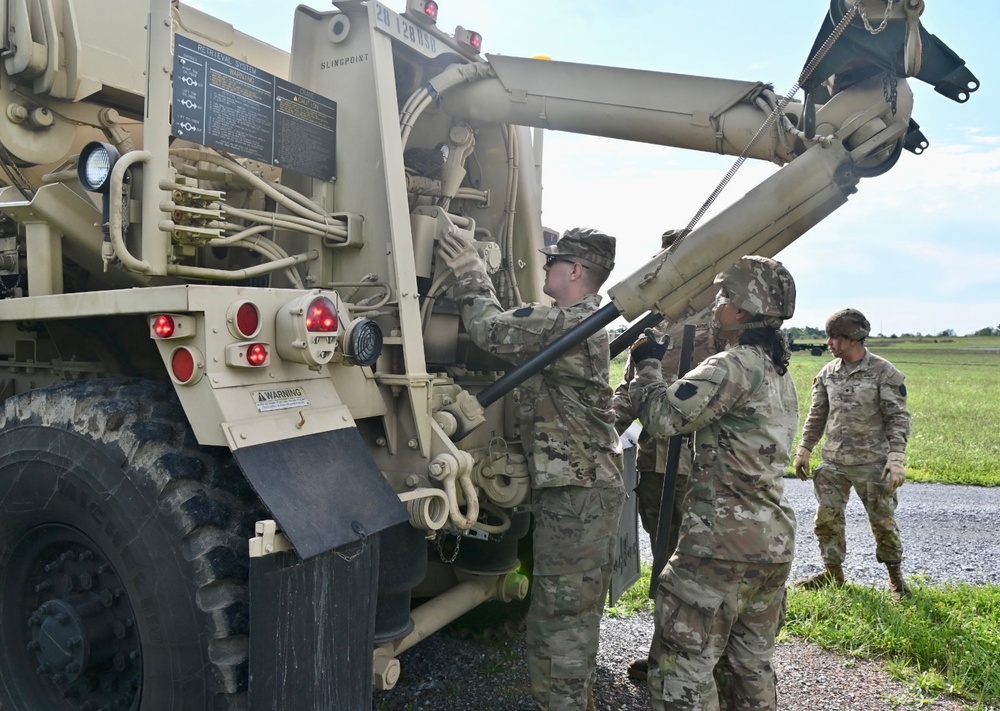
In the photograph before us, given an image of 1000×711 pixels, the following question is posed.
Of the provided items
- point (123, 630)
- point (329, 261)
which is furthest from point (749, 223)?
point (123, 630)

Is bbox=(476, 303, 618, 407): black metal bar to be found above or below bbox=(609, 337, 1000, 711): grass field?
above

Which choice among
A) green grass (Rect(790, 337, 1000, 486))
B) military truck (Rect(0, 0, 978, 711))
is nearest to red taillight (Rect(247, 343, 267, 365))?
military truck (Rect(0, 0, 978, 711))

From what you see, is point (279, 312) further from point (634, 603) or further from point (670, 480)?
point (634, 603)

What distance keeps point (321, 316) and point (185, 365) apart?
0.41 meters

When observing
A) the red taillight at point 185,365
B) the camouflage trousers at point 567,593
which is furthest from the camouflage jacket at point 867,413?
the red taillight at point 185,365

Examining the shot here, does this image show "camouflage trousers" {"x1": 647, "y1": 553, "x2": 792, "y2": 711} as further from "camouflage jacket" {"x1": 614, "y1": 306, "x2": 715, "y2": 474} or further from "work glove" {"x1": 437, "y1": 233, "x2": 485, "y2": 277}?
"work glove" {"x1": 437, "y1": 233, "x2": 485, "y2": 277}

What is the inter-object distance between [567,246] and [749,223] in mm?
780

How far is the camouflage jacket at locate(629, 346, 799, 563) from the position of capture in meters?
3.01

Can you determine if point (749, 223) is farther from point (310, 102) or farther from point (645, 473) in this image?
point (645, 473)

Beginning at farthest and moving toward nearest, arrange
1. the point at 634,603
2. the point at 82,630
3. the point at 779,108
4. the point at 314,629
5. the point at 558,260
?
the point at 634,603, the point at 558,260, the point at 779,108, the point at 82,630, the point at 314,629

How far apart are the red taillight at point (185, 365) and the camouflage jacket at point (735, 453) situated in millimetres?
1712

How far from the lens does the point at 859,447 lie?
5.63 m

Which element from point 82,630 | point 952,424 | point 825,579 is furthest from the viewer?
point 952,424

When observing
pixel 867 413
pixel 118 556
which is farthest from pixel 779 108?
pixel 867 413
